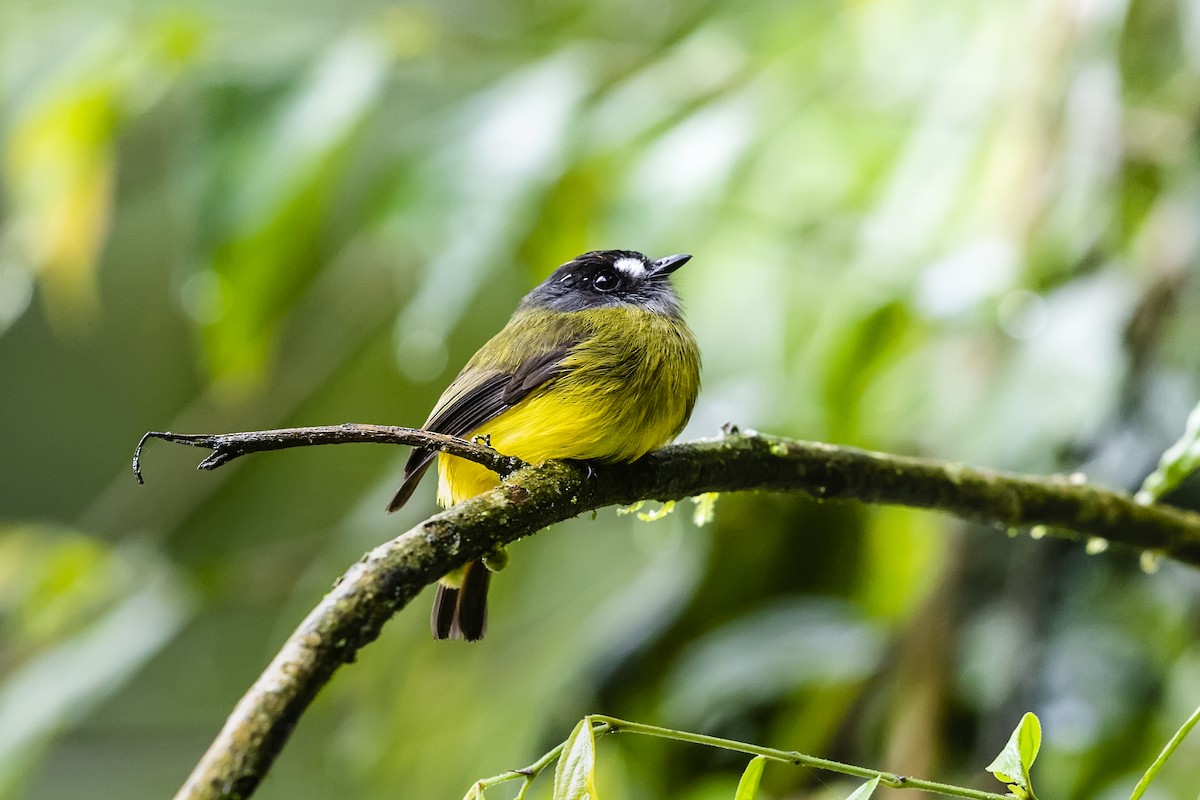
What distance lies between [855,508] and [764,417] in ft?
0.89

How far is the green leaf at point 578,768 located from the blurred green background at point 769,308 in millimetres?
1065

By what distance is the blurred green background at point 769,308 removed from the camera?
1.89 meters

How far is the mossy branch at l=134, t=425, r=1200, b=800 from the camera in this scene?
0.59 meters

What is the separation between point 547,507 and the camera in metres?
0.92

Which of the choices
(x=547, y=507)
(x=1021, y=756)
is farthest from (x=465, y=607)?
(x=1021, y=756)

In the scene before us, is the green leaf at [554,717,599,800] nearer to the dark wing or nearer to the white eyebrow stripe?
the dark wing

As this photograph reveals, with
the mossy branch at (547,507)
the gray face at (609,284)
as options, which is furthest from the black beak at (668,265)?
the mossy branch at (547,507)

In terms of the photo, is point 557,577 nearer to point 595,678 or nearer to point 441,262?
point 595,678

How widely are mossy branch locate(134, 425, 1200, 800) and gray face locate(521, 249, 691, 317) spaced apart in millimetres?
498

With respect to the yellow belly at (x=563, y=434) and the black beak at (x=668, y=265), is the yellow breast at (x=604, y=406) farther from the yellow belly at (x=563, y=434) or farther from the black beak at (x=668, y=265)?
the black beak at (x=668, y=265)

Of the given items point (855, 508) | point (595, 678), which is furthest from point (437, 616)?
point (855, 508)

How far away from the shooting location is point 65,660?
8.22ft

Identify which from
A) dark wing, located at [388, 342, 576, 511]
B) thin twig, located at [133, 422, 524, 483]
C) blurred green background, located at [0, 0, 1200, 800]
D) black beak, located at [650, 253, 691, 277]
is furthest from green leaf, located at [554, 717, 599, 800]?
blurred green background, located at [0, 0, 1200, 800]

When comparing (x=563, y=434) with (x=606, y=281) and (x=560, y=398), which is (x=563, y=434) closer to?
(x=560, y=398)
